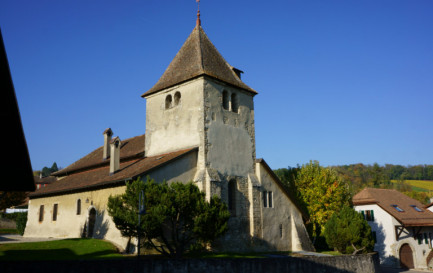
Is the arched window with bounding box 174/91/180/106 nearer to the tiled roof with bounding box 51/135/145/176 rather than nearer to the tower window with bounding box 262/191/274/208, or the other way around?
the tiled roof with bounding box 51/135/145/176

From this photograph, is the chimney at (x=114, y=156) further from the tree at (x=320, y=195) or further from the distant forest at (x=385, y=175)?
the distant forest at (x=385, y=175)

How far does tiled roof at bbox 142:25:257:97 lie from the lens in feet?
83.7

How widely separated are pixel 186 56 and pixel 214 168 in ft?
30.9

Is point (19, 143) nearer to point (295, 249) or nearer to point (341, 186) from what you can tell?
point (295, 249)

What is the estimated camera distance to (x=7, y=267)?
1077 cm

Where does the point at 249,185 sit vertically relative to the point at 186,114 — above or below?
below

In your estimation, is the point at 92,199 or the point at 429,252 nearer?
the point at 92,199

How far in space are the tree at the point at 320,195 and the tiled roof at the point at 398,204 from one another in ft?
19.6

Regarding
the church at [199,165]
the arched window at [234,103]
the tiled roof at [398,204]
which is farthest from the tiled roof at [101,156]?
the tiled roof at [398,204]

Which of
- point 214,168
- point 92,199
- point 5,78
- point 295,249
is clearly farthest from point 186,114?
point 5,78

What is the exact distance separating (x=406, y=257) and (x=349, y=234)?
13.3m

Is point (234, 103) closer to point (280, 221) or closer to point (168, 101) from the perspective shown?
point (168, 101)

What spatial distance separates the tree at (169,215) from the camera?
17516 millimetres

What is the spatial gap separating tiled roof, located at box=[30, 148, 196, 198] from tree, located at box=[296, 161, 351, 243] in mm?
14734
